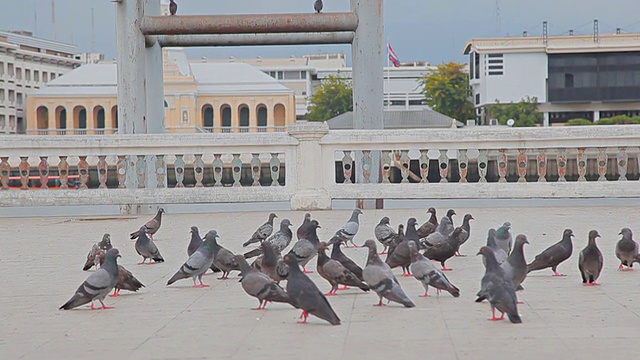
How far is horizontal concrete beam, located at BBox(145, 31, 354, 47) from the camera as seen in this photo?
Answer: 20344mm

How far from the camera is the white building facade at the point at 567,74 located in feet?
310

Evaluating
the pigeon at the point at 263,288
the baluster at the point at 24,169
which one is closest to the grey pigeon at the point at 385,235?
the pigeon at the point at 263,288

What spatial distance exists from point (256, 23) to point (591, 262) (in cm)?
1098

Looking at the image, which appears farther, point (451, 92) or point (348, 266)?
point (451, 92)

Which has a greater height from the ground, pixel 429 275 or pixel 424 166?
pixel 424 166

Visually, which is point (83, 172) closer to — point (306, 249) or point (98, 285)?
point (306, 249)

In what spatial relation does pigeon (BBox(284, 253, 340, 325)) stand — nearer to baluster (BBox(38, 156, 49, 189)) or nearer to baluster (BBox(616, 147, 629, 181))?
baluster (BBox(616, 147, 629, 181))

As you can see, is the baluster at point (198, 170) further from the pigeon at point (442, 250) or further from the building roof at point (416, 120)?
the building roof at point (416, 120)

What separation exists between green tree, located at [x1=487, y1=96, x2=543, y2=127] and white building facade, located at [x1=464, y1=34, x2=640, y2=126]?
3.34 metres

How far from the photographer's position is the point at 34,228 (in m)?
16.8

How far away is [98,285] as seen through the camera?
8.61 m

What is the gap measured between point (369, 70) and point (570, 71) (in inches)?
3154

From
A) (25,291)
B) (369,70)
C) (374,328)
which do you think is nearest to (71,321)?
(25,291)

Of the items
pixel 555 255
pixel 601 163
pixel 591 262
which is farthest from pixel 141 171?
pixel 591 262
